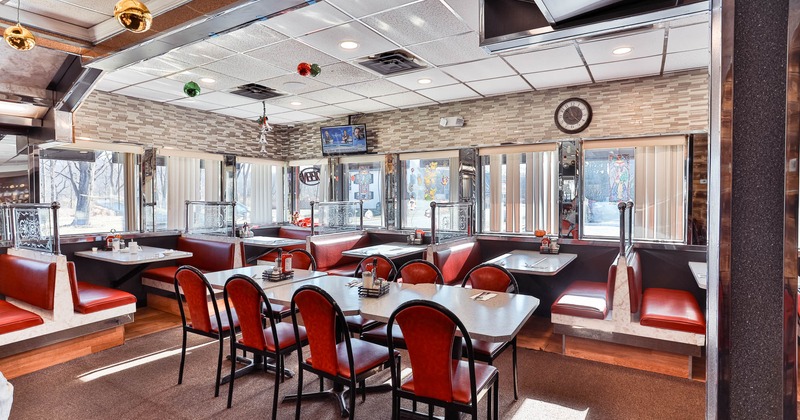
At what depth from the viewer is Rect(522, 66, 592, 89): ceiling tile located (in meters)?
5.10

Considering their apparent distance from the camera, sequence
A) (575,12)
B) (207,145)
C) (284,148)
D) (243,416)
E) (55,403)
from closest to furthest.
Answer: (575,12) → (243,416) → (55,403) → (207,145) → (284,148)

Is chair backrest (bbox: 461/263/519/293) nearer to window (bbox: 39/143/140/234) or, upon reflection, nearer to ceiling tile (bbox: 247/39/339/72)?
ceiling tile (bbox: 247/39/339/72)

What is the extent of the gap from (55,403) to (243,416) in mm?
1471

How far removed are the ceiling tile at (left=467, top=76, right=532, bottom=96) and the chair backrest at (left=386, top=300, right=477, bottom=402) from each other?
13.5ft

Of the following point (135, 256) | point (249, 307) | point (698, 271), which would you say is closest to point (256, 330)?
point (249, 307)

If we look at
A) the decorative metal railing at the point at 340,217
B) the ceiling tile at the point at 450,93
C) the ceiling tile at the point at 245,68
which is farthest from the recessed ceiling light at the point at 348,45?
the decorative metal railing at the point at 340,217

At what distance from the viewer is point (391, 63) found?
4801mm

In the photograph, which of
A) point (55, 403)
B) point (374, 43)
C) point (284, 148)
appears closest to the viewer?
point (55, 403)

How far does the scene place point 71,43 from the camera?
372cm

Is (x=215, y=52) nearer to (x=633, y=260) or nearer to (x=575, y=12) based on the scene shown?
(x=575, y=12)

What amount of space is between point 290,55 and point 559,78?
328 centimetres

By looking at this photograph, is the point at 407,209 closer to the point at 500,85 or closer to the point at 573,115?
the point at 500,85

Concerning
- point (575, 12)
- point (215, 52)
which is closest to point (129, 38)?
point (215, 52)

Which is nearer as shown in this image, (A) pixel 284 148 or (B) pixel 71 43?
(B) pixel 71 43
